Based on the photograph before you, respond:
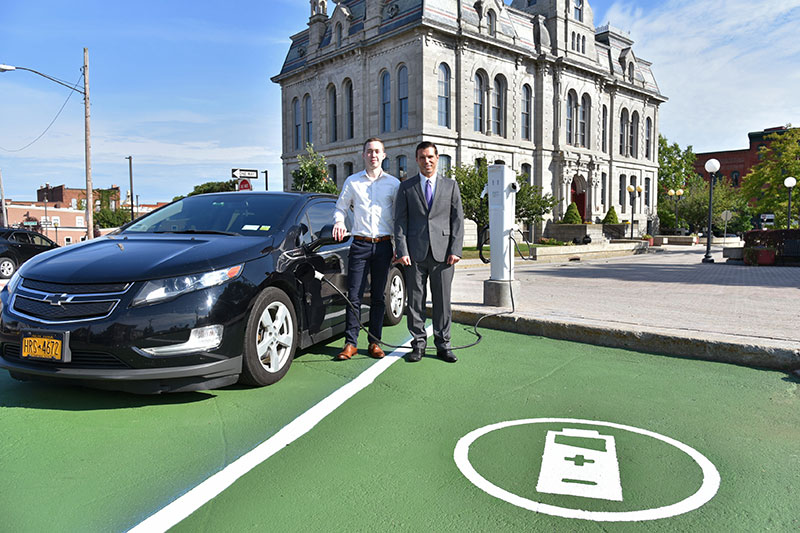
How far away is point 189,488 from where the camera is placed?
9.04ft

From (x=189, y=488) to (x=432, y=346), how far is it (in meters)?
3.53

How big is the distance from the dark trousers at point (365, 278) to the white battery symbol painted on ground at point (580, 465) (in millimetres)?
2481

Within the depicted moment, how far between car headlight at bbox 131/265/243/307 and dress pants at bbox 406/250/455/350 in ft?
6.45

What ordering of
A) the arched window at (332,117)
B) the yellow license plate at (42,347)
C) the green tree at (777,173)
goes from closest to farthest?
the yellow license plate at (42,347) → the green tree at (777,173) → the arched window at (332,117)

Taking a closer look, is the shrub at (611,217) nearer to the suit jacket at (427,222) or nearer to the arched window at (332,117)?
the arched window at (332,117)

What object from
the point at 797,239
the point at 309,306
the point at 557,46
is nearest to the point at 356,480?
the point at 309,306

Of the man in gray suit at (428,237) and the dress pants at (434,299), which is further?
the dress pants at (434,299)

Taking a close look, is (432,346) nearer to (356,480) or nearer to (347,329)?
(347,329)

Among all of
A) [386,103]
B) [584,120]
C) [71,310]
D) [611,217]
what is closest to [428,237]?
[71,310]

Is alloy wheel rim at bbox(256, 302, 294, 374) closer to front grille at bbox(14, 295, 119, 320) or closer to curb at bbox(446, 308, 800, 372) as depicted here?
front grille at bbox(14, 295, 119, 320)

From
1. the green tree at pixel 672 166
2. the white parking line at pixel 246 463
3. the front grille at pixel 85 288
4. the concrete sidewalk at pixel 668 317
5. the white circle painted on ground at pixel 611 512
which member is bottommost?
the white circle painted on ground at pixel 611 512

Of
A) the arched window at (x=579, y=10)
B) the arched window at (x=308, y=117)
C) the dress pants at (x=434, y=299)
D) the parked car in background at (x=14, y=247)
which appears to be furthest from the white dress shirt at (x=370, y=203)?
the arched window at (x=579, y=10)

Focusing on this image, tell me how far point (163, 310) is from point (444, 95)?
36671mm

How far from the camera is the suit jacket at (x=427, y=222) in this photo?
17.3 ft
